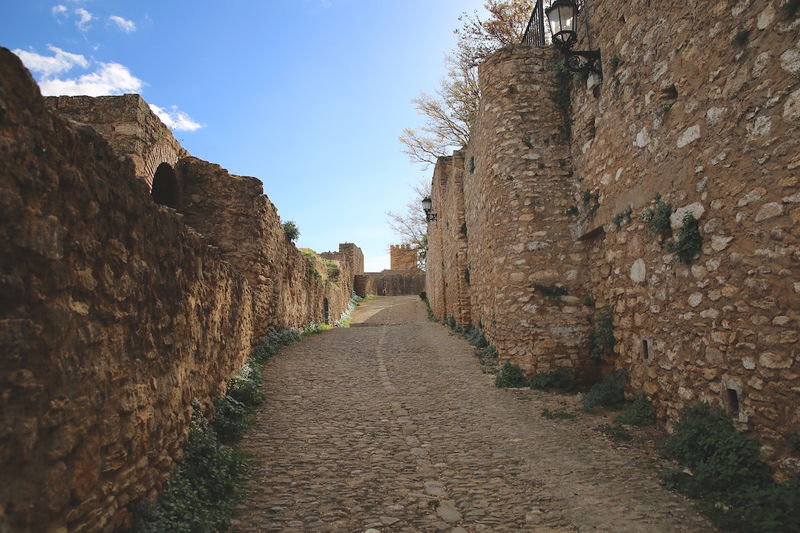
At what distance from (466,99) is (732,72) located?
1701cm

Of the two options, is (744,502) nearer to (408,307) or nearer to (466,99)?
(466,99)

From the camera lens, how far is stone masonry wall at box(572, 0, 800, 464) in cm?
352

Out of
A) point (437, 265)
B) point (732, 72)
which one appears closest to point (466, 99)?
point (437, 265)

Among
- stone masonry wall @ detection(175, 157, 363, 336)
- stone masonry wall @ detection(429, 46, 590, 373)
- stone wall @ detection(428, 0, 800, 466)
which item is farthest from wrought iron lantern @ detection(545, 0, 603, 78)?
stone masonry wall @ detection(175, 157, 363, 336)

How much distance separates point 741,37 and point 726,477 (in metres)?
3.58

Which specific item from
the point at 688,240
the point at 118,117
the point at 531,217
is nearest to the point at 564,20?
the point at 531,217

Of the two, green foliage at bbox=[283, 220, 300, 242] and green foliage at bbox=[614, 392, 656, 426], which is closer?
green foliage at bbox=[614, 392, 656, 426]

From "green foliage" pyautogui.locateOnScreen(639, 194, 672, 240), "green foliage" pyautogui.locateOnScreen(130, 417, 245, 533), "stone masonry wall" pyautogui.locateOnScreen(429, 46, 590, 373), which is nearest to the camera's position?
"green foliage" pyautogui.locateOnScreen(130, 417, 245, 533)

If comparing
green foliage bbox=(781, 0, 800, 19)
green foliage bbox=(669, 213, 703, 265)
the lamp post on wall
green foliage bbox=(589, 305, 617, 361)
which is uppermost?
the lamp post on wall

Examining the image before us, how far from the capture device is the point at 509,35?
1769cm

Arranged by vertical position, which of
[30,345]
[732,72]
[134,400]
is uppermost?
[732,72]

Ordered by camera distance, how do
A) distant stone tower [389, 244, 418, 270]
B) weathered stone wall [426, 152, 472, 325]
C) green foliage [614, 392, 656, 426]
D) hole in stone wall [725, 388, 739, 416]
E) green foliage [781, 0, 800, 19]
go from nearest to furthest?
green foliage [781, 0, 800, 19], hole in stone wall [725, 388, 739, 416], green foliage [614, 392, 656, 426], weathered stone wall [426, 152, 472, 325], distant stone tower [389, 244, 418, 270]

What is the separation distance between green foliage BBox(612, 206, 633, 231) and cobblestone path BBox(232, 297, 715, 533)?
263cm

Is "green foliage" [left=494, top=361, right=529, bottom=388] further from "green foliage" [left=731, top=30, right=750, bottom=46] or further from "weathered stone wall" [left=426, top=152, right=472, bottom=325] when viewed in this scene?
"weathered stone wall" [left=426, top=152, right=472, bottom=325]
